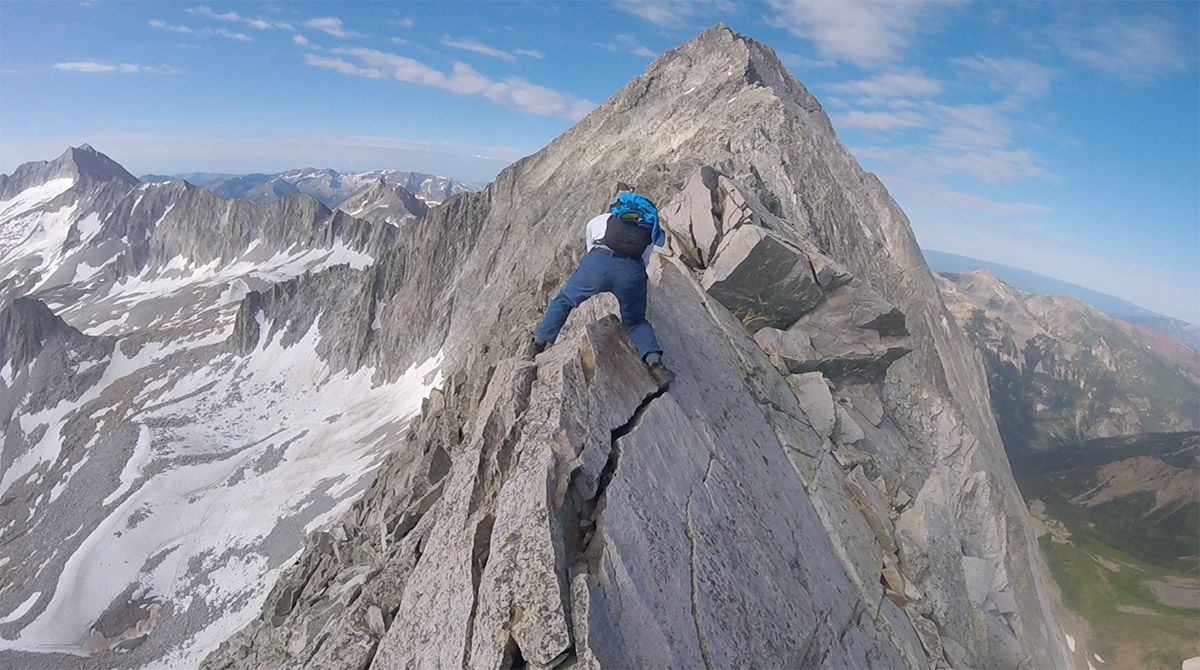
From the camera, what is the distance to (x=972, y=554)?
22.5 metres

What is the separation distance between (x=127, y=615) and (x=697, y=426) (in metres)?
69.6

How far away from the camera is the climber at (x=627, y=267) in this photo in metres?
13.6

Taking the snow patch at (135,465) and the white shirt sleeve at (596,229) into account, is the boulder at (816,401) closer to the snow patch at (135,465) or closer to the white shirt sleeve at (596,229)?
the white shirt sleeve at (596,229)

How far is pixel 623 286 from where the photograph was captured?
1367cm

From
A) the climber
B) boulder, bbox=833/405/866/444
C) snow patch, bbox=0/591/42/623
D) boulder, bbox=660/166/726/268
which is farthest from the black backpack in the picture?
snow patch, bbox=0/591/42/623

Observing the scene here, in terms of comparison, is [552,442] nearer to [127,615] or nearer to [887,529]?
[887,529]

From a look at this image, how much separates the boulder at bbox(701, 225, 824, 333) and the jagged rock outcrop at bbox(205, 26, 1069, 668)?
Answer: 12 centimetres

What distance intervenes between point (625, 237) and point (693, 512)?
6.20m

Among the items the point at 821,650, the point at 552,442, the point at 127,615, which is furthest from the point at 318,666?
the point at 127,615

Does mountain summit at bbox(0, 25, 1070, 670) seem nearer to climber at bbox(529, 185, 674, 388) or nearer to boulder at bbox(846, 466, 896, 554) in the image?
boulder at bbox(846, 466, 896, 554)

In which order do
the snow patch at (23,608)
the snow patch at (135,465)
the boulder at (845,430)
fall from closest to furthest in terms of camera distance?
the boulder at (845,430) → the snow patch at (23,608) → the snow patch at (135,465)

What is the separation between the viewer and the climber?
1365 centimetres

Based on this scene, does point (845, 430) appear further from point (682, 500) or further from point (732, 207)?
point (682, 500)

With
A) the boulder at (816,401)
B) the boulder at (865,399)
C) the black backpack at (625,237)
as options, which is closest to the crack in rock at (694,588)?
the black backpack at (625,237)
